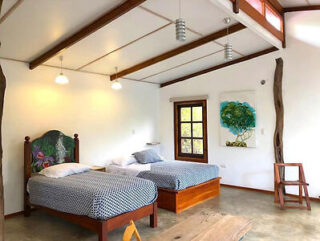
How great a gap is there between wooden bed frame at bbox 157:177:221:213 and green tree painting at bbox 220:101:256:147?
1161 mm

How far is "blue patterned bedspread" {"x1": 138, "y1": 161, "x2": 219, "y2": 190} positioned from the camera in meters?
4.38

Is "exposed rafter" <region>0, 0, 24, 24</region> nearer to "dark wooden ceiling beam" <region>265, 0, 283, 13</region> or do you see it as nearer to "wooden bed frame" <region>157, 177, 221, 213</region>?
"wooden bed frame" <region>157, 177, 221, 213</region>

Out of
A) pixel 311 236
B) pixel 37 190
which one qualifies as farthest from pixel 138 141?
pixel 311 236

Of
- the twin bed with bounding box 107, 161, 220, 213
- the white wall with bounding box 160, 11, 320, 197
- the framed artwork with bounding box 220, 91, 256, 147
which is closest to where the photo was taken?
the twin bed with bounding box 107, 161, 220, 213

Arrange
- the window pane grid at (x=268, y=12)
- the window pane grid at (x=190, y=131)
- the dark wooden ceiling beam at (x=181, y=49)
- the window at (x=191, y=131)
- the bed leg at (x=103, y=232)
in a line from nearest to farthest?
the bed leg at (x=103, y=232) → the window pane grid at (x=268, y=12) → the dark wooden ceiling beam at (x=181, y=49) → the window at (x=191, y=131) → the window pane grid at (x=190, y=131)

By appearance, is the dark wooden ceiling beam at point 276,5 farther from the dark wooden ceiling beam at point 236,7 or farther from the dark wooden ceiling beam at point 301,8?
the dark wooden ceiling beam at point 236,7

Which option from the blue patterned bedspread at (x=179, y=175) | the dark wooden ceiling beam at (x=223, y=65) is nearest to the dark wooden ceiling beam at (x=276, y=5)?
the dark wooden ceiling beam at (x=223, y=65)

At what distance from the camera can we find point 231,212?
169 inches

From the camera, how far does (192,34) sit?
4328 mm

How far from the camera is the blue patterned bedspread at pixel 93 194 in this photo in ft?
10.3

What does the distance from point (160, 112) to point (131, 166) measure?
214cm

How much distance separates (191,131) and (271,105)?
1.95m

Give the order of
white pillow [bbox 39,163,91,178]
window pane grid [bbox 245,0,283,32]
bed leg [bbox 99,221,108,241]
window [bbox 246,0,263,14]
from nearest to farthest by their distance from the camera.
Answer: bed leg [bbox 99,221,108,241]
window [bbox 246,0,263,14]
window pane grid [bbox 245,0,283,32]
white pillow [bbox 39,163,91,178]

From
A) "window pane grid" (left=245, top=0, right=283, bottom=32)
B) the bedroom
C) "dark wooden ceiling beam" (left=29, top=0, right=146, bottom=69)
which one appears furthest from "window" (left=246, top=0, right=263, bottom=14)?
"dark wooden ceiling beam" (left=29, top=0, right=146, bottom=69)
